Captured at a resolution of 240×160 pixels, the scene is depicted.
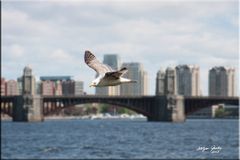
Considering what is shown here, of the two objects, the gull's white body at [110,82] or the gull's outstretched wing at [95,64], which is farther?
the gull's outstretched wing at [95,64]

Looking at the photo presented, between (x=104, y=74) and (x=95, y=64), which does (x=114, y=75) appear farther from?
(x=95, y=64)

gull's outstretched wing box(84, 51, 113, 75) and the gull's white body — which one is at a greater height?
gull's outstretched wing box(84, 51, 113, 75)

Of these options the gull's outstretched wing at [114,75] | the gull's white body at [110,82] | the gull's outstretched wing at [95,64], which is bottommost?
the gull's white body at [110,82]

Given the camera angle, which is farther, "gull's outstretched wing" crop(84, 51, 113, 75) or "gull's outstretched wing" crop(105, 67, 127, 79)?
"gull's outstretched wing" crop(84, 51, 113, 75)

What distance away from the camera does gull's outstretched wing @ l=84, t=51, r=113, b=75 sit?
7547 mm

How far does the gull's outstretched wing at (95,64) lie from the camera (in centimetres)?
755

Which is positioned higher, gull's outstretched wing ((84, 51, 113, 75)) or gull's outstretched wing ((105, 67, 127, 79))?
gull's outstretched wing ((84, 51, 113, 75))

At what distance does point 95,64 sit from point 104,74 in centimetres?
36

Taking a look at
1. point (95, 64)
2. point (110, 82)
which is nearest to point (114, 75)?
point (110, 82)

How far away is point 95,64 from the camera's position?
7.74m

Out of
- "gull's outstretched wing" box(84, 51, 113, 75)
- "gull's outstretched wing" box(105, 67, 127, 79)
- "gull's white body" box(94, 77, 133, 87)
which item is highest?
"gull's outstretched wing" box(84, 51, 113, 75)

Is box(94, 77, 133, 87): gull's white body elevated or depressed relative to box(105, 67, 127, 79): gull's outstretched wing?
depressed

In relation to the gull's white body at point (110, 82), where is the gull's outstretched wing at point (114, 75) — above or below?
above

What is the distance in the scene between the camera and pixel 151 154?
89.2m
